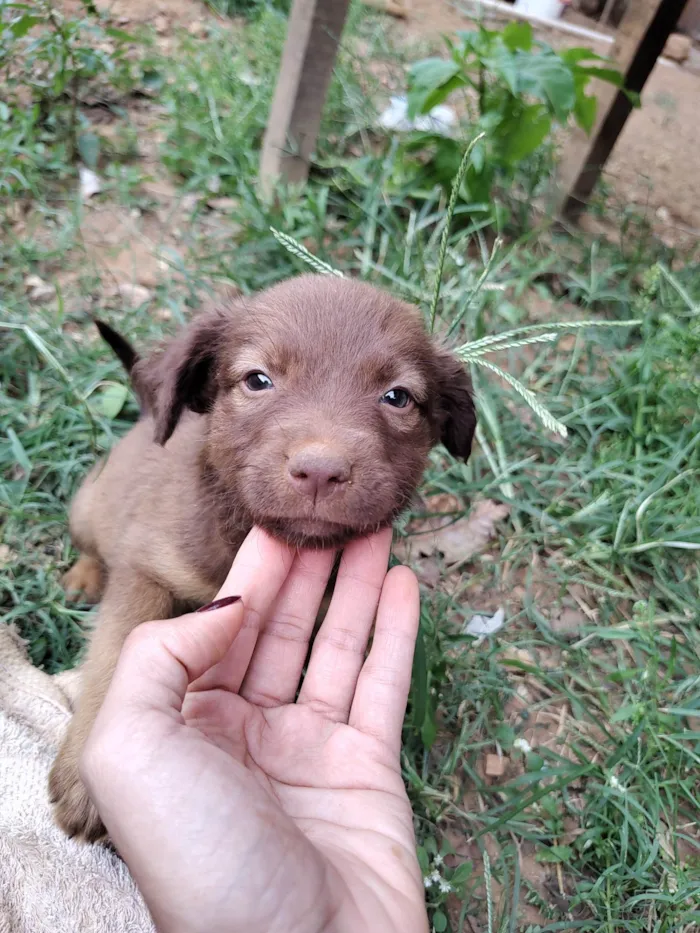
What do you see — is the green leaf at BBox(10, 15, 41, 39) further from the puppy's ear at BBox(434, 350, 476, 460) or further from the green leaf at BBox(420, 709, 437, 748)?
the green leaf at BBox(420, 709, 437, 748)

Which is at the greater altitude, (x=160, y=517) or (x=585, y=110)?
(x=585, y=110)

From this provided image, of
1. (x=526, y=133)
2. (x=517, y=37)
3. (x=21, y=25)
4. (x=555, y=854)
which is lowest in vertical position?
(x=555, y=854)

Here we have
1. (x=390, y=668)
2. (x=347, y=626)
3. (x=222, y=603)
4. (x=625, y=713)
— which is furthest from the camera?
(x=625, y=713)

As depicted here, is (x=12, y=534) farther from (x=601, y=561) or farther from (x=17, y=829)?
(x=601, y=561)

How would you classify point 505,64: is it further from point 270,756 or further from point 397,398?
point 270,756

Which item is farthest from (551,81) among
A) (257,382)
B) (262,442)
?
(262,442)

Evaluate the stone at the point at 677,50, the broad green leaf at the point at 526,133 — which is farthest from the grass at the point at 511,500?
the stone at the point at 677,50

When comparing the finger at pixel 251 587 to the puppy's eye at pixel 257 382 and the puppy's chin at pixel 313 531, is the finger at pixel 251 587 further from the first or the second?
the puppy's eye at pixel 257 382

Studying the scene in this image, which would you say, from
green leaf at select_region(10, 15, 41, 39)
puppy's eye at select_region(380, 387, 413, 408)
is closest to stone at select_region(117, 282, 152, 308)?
green leaf at select_region(10, 15, 41, 39)
